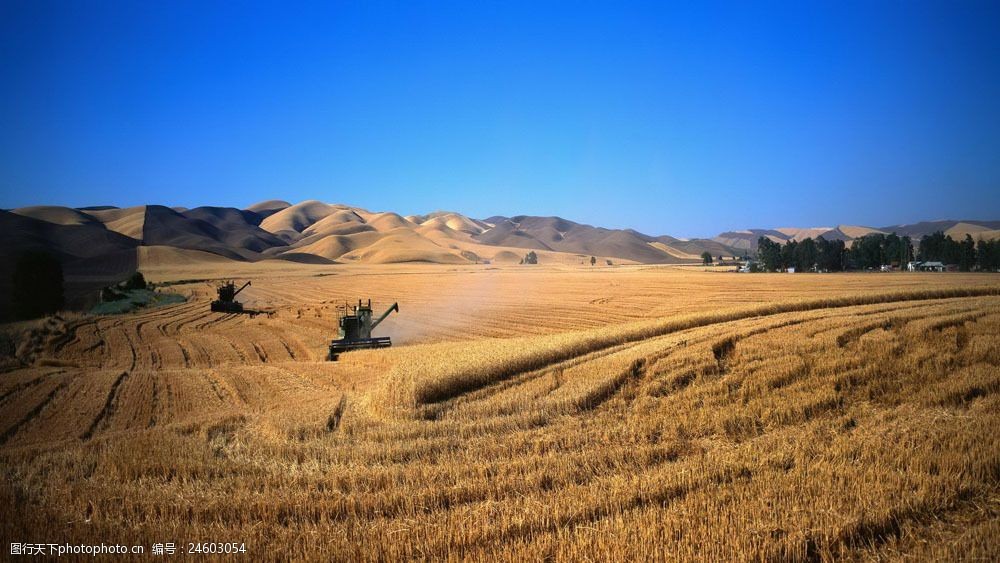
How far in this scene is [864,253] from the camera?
86.4 m

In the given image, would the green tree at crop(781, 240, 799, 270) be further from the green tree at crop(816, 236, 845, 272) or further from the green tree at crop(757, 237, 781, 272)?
the green tree at crop(816, 236, 845, 272)

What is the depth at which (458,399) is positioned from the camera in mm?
11961

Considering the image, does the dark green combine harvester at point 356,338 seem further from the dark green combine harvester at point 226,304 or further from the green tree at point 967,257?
the green tree at point 967,257

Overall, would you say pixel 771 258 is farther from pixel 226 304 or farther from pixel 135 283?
pixel 135 283

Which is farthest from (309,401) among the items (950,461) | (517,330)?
(517,330)

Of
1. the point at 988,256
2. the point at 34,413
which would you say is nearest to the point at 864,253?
the point at 988,256

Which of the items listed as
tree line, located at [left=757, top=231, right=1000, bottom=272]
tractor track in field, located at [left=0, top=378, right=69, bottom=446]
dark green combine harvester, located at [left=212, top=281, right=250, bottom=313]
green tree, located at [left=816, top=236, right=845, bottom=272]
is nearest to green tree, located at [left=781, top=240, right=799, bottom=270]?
tree line, located at [left=757, top=231, right=1000, bottom=272]

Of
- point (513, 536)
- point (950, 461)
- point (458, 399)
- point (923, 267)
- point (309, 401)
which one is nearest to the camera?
point (513, 536)

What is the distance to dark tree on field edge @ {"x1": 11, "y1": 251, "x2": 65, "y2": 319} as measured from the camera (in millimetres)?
39562

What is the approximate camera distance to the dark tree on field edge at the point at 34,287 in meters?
39.6

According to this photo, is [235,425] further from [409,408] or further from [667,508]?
[667,508]

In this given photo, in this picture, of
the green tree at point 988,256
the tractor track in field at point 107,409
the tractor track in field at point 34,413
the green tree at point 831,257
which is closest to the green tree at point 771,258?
the green tree at point 831,257

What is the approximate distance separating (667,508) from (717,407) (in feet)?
16.7

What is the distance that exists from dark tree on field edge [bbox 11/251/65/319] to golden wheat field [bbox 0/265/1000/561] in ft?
94.7
